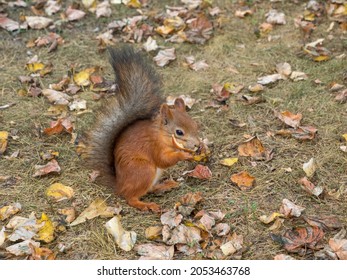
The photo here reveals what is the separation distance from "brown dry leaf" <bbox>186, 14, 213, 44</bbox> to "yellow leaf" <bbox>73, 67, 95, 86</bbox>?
34.1 inches

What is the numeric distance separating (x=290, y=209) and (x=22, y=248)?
→ 1324mm

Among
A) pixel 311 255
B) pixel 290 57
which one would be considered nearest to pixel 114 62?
pixel 311 255

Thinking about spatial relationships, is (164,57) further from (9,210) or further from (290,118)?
(9,210)

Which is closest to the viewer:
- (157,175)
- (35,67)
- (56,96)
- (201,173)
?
(157,175)

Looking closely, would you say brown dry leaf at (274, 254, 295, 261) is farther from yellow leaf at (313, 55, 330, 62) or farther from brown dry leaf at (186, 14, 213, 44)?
brown dry leaf at (186, 14, 213, 44)

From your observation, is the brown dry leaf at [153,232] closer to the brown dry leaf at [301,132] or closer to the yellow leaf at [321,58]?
the brown dry leaf at [301,132]

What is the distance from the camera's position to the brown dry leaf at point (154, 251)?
8.14ft

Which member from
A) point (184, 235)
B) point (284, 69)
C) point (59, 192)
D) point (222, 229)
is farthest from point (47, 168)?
point (284, 69)

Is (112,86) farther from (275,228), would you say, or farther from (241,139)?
(275,228)

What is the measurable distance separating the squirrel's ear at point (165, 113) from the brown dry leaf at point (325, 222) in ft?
2.76

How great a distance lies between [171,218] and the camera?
2689 mm

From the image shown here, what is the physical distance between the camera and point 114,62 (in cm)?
283

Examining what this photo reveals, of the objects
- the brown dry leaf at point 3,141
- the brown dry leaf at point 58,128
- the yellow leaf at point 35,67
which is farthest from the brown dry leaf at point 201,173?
the yellow leaf at point 35,67

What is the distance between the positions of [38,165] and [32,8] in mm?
2202
